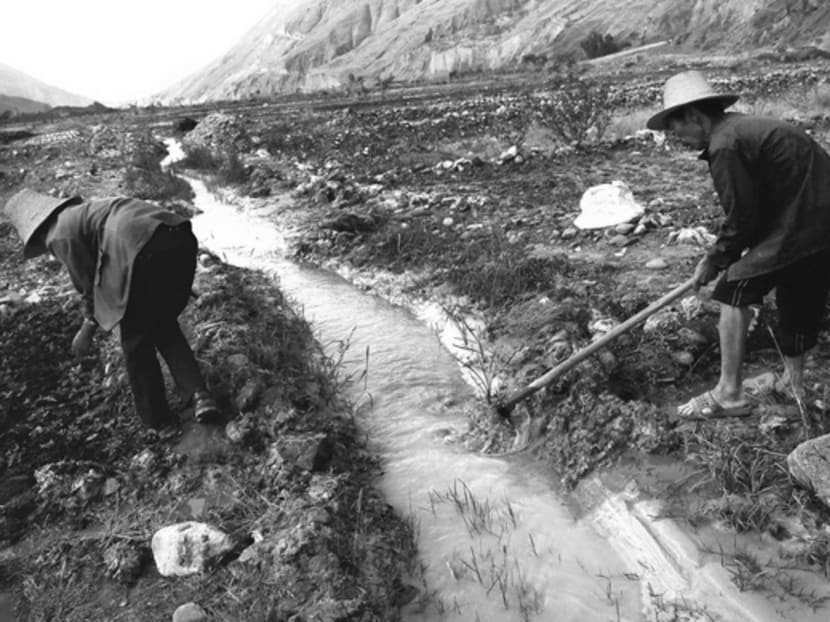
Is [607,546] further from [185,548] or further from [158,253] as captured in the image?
[158,253]

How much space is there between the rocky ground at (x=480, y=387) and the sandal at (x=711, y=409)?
0.06 metres

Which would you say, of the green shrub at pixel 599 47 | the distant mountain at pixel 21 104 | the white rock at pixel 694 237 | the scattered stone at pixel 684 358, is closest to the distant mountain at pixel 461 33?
the green shrub at pixel 599 47

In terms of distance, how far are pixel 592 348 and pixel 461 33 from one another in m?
85.1

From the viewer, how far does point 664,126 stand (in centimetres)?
313

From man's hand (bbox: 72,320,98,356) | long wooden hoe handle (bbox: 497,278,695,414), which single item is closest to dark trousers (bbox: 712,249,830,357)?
long wooden hoe handle (bbox: 497,278,695,414)

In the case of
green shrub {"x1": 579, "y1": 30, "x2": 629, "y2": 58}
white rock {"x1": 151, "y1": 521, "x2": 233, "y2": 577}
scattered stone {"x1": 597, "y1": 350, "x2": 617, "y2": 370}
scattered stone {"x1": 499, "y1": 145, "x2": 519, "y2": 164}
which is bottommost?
white rock {"x1": 151, "y1": 521, "x2": 233, "y2": 577}

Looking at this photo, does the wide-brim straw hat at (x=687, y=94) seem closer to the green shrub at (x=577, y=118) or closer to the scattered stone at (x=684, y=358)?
the scattered stone at (x=684, y=358)

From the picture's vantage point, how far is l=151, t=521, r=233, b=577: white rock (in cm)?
268

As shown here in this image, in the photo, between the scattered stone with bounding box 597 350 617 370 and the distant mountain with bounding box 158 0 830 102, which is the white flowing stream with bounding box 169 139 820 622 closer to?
the scattered stone with bounding box 597 350 617 370

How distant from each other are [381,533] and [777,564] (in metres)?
1.67

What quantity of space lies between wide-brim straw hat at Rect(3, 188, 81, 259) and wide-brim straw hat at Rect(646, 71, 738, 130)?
10.6ft

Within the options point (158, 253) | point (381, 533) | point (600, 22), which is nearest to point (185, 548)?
point (381, 533)

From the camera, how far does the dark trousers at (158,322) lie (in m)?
3.38

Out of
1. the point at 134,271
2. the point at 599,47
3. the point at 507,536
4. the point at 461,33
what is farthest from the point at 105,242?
the point at 461,33
